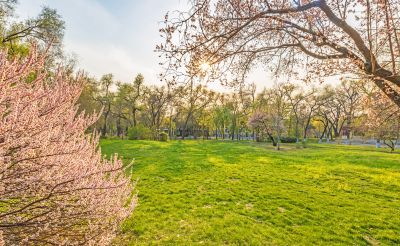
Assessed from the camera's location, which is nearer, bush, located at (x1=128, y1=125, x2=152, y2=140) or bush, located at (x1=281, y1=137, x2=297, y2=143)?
bush, located at (x1=128, y1=125, x2=152, y2=140)

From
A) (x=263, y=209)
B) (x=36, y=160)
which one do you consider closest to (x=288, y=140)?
(x=263, y=209)

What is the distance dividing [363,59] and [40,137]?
575 centimetres

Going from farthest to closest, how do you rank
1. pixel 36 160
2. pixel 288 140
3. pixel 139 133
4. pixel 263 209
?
pixel 288 140
pixel 139 133
pixel 263 209
pixel 36 160

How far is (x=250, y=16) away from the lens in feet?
16.3

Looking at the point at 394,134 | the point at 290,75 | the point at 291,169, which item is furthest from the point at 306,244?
the point at 394,134

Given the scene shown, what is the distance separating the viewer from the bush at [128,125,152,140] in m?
41.7

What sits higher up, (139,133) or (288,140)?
(139,133)

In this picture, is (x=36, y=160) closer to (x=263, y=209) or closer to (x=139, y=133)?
(x=263, y=209)

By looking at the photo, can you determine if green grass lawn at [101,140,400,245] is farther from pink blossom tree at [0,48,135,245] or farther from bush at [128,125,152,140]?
bush at [128,125,152,140]

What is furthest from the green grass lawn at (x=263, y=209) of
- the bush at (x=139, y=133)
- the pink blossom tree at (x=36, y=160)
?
the bush at (x=139, y=133)

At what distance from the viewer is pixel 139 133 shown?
41.9 metres

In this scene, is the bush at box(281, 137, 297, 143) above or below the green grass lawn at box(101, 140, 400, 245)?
above

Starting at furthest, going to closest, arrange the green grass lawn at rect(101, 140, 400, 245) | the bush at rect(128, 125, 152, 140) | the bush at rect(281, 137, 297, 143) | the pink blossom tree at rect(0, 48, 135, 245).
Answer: the bush at rect(281, 137, 297, 143) → the bush at rect(128, 125, 152, 140) → the green grass lawn at rect(101, 140, 400, 245) → the pink blossom tree at rect(0, 48, 135, 245)

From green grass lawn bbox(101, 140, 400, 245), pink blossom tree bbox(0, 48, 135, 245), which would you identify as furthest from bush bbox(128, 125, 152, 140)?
pink blossom tree bbox(0, 48, 135, 245)
